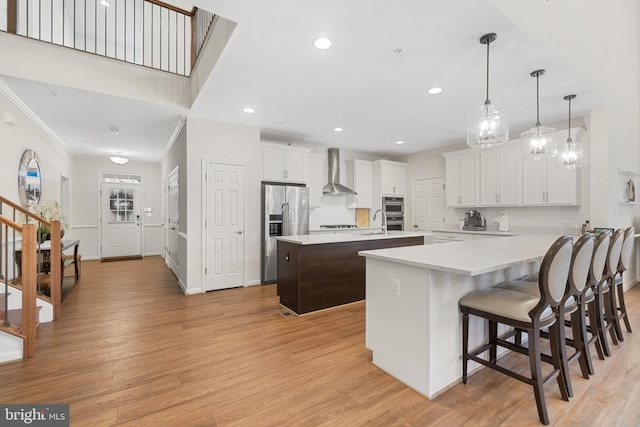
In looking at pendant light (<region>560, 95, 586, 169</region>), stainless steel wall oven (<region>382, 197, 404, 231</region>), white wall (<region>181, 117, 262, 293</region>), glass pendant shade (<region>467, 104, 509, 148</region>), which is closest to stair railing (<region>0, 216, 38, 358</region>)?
white wall (<region>181, 117, 262, 293</region>)

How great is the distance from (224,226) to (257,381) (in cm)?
287

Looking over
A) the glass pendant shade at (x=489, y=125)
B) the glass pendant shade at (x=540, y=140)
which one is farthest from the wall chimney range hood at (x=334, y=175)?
the glass pendant shade at (x=489, y=125)

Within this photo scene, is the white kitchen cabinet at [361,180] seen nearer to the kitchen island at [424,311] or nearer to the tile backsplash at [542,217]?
the tile backsplash at [542,217]

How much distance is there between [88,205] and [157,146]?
295 cm

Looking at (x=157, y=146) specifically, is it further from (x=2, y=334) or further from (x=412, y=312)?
(x=412, y=312)

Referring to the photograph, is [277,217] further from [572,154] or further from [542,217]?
[542,217]

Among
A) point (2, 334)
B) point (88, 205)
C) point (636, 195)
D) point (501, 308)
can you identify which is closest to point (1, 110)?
point (2, 334)

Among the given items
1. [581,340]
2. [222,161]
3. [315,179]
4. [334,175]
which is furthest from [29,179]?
[581,340]

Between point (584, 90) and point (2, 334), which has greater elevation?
point (584, 90)

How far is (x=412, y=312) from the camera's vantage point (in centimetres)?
196

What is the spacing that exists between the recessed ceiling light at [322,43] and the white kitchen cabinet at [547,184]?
3.96 meters

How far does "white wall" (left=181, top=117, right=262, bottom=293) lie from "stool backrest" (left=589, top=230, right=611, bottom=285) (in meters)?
4.11

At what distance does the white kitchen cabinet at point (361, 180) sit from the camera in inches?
264

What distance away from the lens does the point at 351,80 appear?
3.16 m
